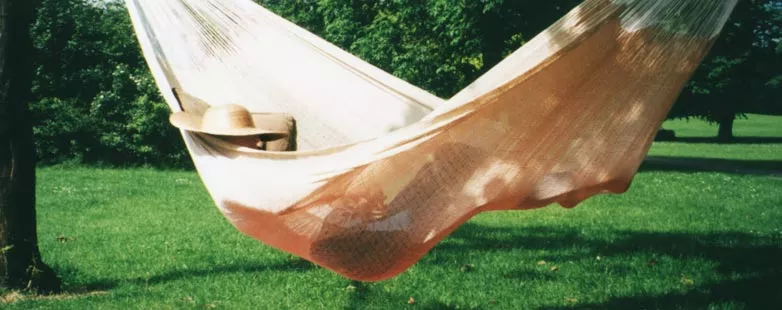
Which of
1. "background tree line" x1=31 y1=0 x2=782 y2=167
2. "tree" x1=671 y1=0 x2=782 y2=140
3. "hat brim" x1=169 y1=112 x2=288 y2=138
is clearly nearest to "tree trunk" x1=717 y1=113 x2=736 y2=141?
"tree" x1=671 y1=0 x2=782 y2=140

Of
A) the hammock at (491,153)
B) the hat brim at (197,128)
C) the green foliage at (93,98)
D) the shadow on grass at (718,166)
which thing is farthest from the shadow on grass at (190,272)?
the shadow on grass at (718,166)

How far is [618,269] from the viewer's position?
4969mm

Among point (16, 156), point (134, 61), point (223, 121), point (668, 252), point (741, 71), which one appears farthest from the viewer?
point (741, 71)

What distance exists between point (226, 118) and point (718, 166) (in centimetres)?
1244

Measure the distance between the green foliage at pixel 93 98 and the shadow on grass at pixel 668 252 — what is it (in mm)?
7451

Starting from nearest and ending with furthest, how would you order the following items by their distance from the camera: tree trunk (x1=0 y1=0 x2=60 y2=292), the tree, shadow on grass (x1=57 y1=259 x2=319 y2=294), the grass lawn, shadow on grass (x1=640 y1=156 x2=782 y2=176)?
tree trunk (x1=0 y1=0 x2=60 y2=292), the grass lawn, shadow on grass (x1=57 y1=259 x2=319 y2=294), shadow on grass (x1=640 y1=156 x2=782 y2=176), the tree

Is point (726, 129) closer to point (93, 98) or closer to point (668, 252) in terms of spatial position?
point (93, 98)

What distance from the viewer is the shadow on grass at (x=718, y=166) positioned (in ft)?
42.7

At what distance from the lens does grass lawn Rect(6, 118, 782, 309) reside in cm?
425

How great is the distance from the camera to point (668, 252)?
5484mm

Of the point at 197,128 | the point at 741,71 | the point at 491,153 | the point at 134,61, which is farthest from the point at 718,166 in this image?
the point at 197,128

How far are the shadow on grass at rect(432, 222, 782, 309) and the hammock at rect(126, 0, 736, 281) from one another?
1.35 meters

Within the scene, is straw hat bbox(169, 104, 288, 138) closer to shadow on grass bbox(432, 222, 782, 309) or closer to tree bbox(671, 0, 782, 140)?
shadow on grass bbox(432, 222, 782, 309)

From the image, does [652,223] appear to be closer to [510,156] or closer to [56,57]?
[510,156]
